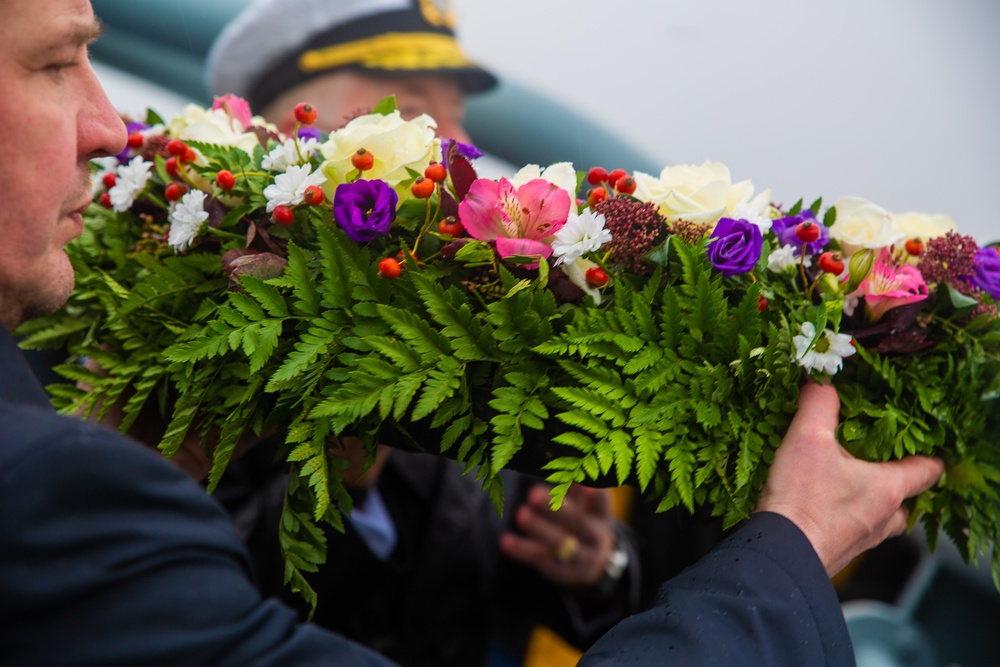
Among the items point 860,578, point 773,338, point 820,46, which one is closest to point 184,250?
point 773,338

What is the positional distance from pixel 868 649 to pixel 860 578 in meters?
1.10

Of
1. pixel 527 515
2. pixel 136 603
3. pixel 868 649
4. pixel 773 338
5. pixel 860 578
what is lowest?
pixel 860 578

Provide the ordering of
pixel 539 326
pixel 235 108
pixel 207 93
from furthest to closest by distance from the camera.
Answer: pixel 207 93 → pixel 235 108 → pixel 539 326

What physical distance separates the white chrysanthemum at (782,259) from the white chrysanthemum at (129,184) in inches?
34.1

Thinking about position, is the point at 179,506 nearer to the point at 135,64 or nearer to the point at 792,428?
the point at 792,428

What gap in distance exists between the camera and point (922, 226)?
1193mm

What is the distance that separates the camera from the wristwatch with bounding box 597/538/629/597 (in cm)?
212

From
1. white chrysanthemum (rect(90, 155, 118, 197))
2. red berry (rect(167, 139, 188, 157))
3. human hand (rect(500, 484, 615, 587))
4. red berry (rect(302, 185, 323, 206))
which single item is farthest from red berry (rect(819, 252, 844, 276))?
human hand (rect(500, 484, 615, 587))

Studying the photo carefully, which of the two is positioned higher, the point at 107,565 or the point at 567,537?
the point at 107,565

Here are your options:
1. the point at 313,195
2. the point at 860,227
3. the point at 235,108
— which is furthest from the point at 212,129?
the point at 860,227

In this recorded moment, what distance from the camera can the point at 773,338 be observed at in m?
0.91

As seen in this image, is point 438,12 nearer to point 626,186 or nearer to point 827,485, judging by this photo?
point 626,186

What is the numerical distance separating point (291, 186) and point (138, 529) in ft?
1.54

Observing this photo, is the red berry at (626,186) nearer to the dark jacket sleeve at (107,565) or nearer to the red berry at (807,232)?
the red berry at (807,232)
